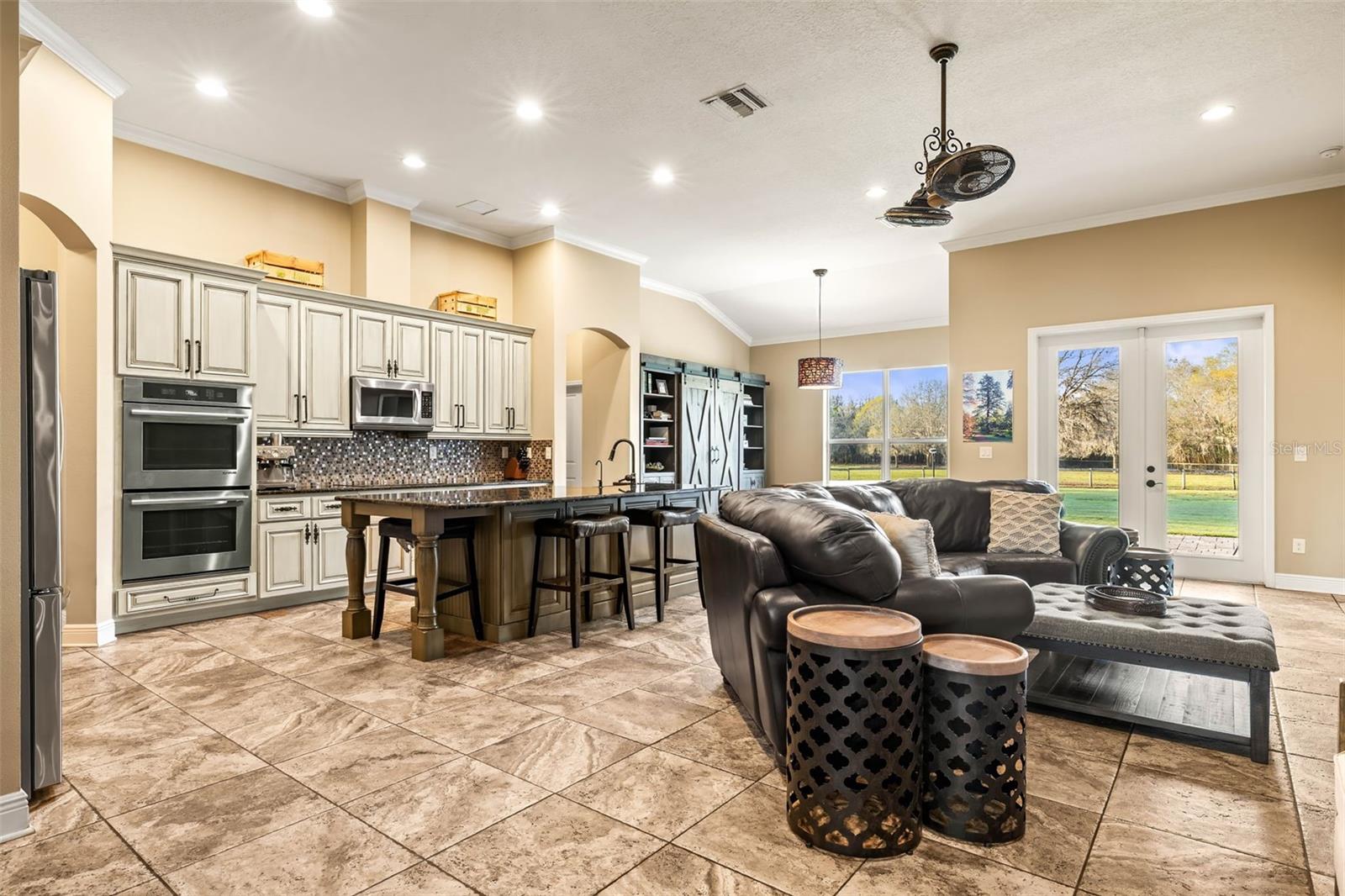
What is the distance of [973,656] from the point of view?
2045 millimetres

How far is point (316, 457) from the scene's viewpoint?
5.80 metres

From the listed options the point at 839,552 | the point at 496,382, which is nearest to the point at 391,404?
the point at 496,382

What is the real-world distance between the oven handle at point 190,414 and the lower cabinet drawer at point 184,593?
1.04 meters

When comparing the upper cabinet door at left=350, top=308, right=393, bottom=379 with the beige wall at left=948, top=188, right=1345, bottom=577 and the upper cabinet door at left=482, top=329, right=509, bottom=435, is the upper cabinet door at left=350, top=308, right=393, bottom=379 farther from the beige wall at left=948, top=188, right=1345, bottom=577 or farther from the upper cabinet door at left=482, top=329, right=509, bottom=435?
the beige wall at left=948, top=188, right=1345, bottom=577

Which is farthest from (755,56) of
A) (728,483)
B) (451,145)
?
(728,483)

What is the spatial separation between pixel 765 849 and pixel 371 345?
5.06 metres

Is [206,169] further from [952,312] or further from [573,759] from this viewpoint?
[952,312]

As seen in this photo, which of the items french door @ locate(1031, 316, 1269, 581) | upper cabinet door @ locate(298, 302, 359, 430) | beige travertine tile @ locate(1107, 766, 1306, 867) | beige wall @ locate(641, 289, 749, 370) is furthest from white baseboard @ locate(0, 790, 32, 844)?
beige wall @ locate(641, 289, 749, 370)

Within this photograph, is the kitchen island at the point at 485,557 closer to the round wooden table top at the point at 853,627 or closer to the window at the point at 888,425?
the round wooden table top at the point at 853,627

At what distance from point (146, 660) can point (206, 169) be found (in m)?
3.49

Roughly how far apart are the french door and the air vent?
3.86 meters

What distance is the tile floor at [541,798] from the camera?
184 cm

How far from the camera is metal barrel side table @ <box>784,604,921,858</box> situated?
1.92 metres

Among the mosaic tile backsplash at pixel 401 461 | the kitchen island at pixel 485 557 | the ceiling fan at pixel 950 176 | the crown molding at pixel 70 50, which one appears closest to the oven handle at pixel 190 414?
the mosaic tile backsplash at pixel 401 461
